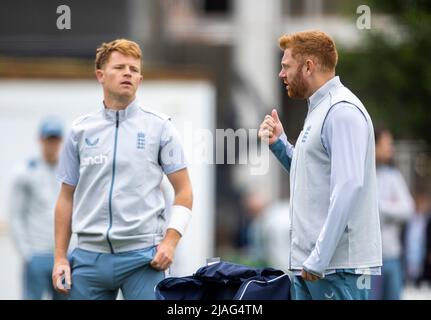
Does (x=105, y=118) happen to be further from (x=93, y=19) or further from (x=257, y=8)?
(x=257, y=8)

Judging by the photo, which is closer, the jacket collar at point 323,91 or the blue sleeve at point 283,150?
the jacket collar at point 323,91

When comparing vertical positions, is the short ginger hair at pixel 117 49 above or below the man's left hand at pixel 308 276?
above

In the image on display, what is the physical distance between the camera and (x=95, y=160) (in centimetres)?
780

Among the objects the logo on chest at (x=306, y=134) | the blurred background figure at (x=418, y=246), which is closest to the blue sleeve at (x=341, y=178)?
the logo on chest at (x=306, y=134)

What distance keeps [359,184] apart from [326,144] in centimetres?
31

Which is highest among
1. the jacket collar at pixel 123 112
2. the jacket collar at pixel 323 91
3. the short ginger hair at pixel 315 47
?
the short ginger hair at pixel 315 47

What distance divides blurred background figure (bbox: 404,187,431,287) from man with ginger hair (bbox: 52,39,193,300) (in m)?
12.1

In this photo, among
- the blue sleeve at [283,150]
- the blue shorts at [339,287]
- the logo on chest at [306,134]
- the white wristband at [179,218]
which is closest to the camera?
the blue shorts at [339,287]

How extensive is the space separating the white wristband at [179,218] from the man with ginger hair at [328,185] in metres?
0.89

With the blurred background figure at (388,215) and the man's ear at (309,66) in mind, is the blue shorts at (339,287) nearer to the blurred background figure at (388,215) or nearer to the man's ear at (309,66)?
the man's ear at (309,66)

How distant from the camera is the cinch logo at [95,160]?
306 inches

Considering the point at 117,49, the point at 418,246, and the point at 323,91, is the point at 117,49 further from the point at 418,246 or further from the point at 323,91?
the point at 418,246

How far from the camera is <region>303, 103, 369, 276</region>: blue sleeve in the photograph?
6.80 meters

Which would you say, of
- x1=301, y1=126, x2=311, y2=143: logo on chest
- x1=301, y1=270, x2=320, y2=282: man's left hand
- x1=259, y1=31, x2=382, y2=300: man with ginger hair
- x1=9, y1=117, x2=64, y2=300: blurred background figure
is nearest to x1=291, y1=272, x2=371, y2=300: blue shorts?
x1=259, y1=31, x2=382, y2=300: man with ginger hair
